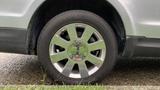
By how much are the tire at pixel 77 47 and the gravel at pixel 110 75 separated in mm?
286

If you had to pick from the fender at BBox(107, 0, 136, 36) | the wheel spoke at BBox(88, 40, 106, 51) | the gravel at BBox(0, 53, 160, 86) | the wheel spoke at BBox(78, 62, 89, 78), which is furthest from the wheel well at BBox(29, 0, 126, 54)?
the wheel spoke at BBox(78, 62, 89, 78)

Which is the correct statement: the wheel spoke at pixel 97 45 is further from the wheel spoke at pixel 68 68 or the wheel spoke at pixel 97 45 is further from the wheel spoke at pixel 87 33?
the wheel spoke at pixel 68 68

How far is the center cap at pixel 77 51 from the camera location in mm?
4699

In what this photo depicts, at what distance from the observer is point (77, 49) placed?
185 inches

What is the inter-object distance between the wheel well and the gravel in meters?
0.39

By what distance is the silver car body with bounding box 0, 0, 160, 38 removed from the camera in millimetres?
4648

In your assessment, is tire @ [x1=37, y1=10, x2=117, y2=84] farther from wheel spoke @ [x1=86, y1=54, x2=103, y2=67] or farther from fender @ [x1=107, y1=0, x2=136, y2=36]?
fender @ [x1=107, y1=0, x2=136, y2=36]

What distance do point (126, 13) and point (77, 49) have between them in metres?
0.64

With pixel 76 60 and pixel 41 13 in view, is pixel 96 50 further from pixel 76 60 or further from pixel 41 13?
pixel 41 13

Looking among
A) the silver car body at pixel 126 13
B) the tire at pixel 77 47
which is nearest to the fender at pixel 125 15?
the silver car body at pixel 126 13

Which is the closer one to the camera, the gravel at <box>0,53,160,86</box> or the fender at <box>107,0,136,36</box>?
the fender at <box>107,0,136,36</box>

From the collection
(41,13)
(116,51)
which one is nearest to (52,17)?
(41,13)

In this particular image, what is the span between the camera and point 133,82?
16.7ft

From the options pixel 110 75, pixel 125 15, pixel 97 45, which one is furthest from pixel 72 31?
pixel 110 75
